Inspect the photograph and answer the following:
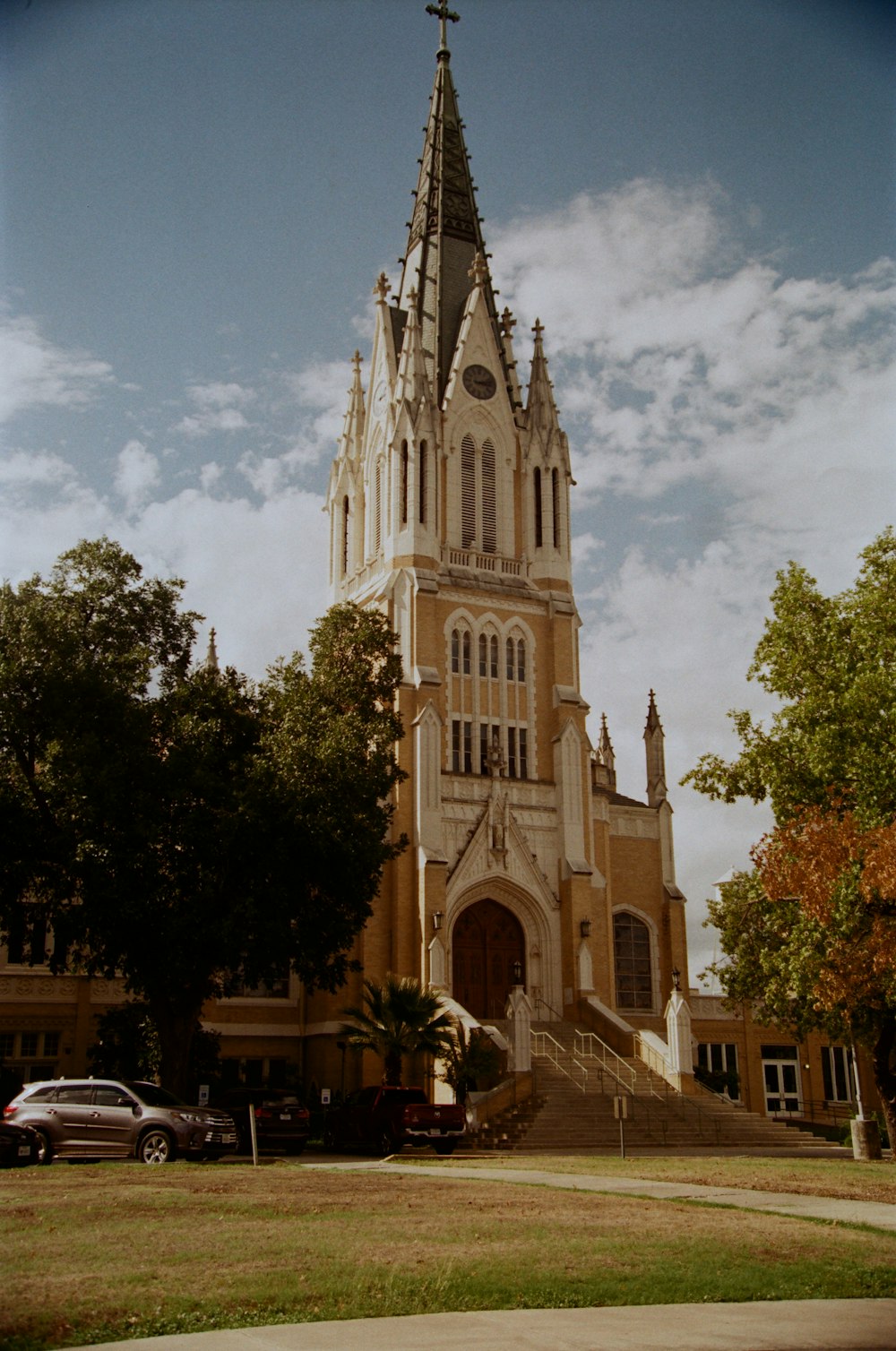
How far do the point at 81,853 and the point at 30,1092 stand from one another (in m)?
6.12

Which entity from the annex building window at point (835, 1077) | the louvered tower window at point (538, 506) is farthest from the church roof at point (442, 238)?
the annex building window at point (835, 1077)

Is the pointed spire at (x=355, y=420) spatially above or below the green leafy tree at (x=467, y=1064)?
above

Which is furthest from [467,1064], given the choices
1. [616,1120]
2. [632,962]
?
[632,962]

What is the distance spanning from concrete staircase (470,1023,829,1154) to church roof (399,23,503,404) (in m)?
24.6

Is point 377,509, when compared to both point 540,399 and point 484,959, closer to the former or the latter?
point 540,399

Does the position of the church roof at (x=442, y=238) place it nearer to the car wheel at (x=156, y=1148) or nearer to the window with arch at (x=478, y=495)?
the window with arch at (x=478, y=495)

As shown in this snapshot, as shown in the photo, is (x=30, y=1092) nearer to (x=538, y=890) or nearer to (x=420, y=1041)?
(x=420, y=1041)

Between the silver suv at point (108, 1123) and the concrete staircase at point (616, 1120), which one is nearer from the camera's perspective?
the silver suv at point (108, 1123)

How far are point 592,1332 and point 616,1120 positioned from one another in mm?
25093

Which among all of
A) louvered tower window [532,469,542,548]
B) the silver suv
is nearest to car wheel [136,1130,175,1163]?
the silver suv

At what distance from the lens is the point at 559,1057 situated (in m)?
38.4

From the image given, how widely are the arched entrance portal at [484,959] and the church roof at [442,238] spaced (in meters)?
18.5

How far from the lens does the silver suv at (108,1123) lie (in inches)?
828

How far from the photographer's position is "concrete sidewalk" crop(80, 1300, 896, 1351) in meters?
8.07
